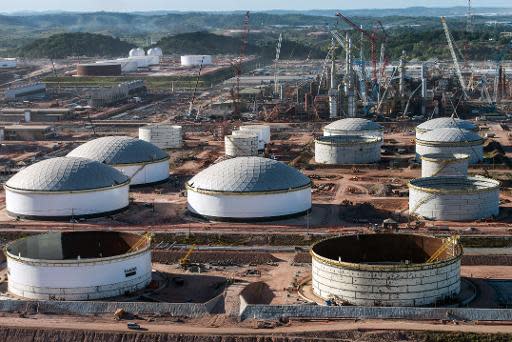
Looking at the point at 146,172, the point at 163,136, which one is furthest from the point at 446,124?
the point at 146,172

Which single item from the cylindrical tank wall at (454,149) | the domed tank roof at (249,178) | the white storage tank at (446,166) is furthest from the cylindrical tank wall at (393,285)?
the cylindrical tank wall at (454,149)

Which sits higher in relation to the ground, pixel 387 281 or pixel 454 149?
pixel 387 281

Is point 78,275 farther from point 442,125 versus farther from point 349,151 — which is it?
point 442,125

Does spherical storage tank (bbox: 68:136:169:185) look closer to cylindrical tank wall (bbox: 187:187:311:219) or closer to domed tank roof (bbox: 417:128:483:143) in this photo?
cylindrical tank wall (bbox: 187:187:311:219)

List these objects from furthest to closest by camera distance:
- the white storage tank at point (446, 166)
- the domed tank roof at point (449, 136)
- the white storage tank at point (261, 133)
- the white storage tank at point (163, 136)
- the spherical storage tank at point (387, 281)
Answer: the white storage tank at point (163, 136)
the white storage tank at point (261, 133)
the domed tank roof at point (449, 136)
the white storage tank at point (446, 166)
the spherical storage tank at point (387, 281)

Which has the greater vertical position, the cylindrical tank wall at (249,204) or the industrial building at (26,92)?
the cylindrical tank wall at (249,204)

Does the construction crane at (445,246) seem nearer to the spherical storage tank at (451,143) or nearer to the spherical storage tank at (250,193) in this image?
the spherical storage tank at (250,193)
